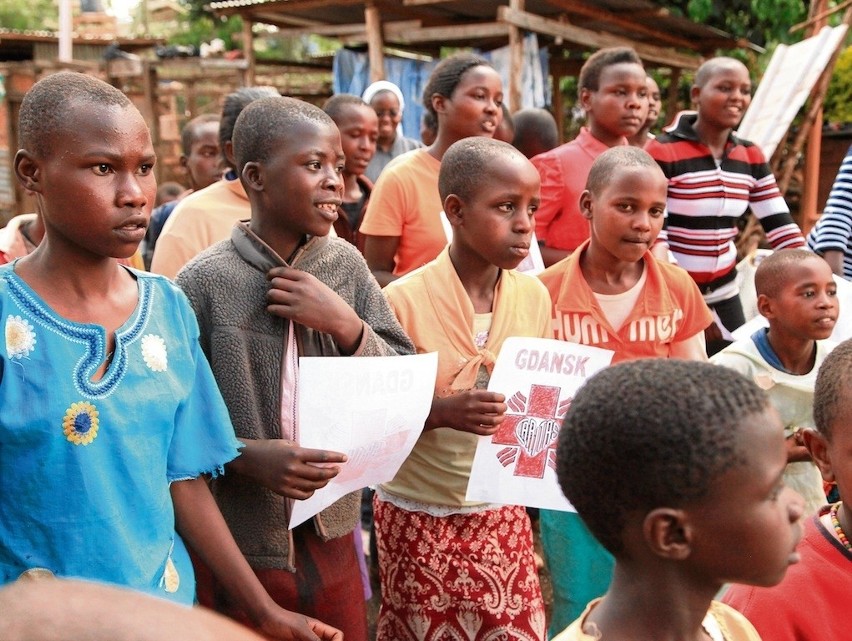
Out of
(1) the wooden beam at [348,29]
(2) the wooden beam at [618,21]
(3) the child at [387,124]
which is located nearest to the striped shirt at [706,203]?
(3) the child at [387,124]

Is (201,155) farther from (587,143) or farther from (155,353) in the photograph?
(155,353)

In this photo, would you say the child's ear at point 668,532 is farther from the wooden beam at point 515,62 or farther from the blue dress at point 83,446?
the wooden beam at point 515,62

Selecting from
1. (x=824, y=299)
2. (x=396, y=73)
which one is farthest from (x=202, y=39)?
(x=824, y=299)

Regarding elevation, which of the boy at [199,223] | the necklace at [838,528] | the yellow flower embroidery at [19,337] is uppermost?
the boy at [199,223]

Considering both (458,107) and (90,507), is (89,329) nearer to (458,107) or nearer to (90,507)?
(90,507)

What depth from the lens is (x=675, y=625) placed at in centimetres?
145

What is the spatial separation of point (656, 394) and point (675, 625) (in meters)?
0.37

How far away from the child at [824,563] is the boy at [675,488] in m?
0.37

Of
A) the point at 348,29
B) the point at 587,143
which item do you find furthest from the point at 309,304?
the point at 348,29

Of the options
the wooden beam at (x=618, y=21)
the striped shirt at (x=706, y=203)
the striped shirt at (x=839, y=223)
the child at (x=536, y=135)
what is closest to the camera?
the striped shirt at (x=706, y=203)

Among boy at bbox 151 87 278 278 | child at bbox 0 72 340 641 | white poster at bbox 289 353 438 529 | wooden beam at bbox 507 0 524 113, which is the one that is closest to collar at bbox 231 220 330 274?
white poster at bbox 289 353 438 529

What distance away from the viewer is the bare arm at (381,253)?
354 cm

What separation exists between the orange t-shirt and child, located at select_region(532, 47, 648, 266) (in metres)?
0.50

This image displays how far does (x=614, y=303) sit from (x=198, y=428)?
158cm
